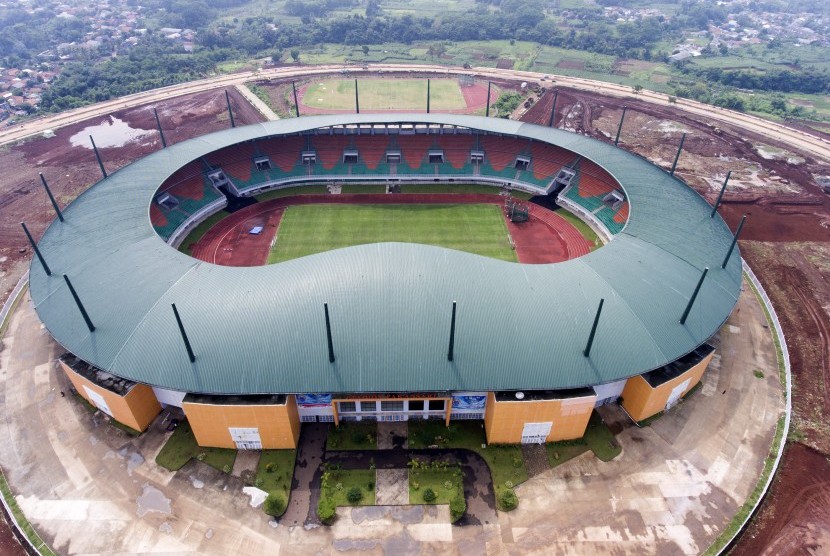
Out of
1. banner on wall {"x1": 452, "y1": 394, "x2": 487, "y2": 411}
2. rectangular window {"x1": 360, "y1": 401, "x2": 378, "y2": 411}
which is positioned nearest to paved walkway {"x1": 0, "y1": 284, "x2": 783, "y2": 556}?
banner on wall {"x1": 452, "y1": 394, "x2": 487, "y2": 411}

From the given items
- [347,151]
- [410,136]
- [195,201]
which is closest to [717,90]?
[410,136]

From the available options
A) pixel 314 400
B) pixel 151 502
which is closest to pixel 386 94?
pixel 314 400

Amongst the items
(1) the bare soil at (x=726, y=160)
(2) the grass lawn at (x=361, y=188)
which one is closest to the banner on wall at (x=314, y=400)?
(2) the grass lawn at (x=361, y=188)

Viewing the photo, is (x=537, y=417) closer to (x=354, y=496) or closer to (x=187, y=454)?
(x=354, y=496)

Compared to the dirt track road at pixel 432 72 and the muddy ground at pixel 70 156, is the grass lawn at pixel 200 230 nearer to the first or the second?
the muddy ground at pixel 70 156

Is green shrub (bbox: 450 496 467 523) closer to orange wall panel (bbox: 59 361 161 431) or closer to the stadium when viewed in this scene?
the stadium
